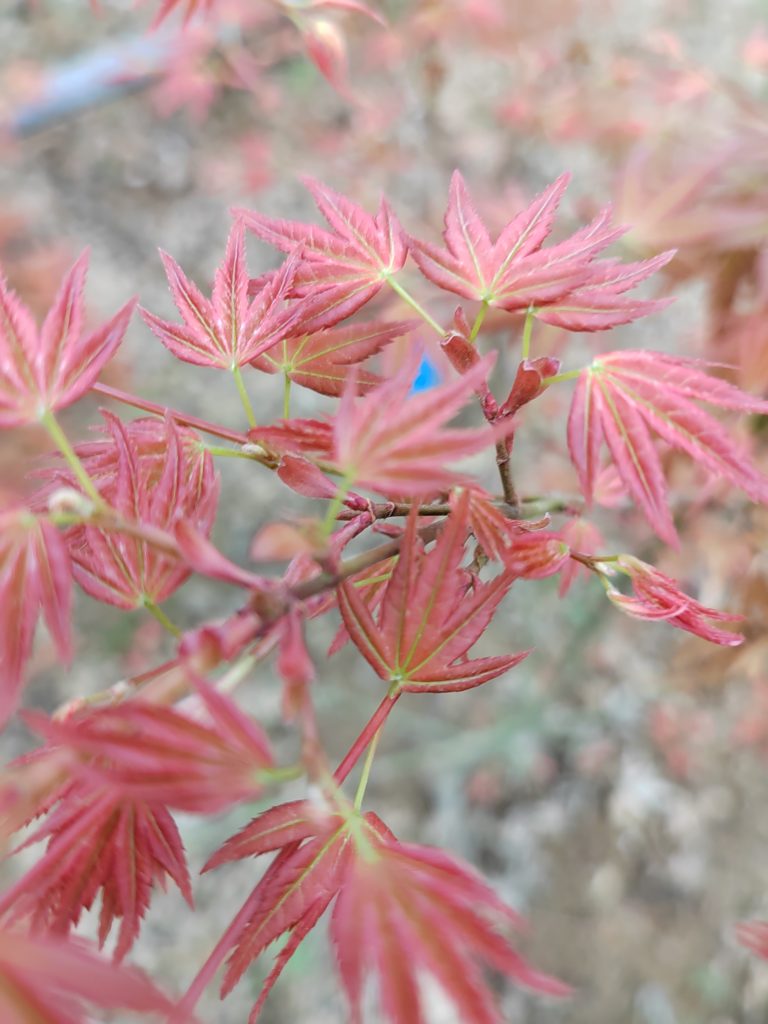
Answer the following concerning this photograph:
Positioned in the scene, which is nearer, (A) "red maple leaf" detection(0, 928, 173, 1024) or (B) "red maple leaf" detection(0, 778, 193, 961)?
(A) "red maple leaf" detection(0, 928, 173, 1024)

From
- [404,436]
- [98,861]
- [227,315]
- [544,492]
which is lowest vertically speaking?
[544,492]

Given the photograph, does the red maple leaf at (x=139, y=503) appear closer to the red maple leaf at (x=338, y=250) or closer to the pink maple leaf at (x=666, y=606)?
the red maple leaf at (x=338, y=250)

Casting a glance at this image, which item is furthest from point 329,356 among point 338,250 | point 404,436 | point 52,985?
point 52,985

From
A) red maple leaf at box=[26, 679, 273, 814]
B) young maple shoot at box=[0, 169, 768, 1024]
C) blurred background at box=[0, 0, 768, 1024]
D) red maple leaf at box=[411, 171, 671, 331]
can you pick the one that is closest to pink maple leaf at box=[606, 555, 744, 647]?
young maple shoot at box=[0, 169, 768, 1024]

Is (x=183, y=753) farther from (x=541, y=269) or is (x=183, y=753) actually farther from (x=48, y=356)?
(x=541, y=269)

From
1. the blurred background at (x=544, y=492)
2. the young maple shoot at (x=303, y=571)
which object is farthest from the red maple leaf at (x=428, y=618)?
the blurred background at (x=544, y=492)

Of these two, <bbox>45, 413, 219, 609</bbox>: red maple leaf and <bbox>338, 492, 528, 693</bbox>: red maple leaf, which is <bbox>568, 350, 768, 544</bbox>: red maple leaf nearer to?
<bbox>338, 492, 528, 693</bbox>: red maple leaf

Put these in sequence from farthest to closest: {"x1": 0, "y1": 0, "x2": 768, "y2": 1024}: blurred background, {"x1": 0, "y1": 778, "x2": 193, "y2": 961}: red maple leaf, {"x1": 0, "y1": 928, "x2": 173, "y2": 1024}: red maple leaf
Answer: {"x1": 0, "y1": 0, "x2": 768, "y2": 1024}: blurred background → {"x1": 0, "y1": 778, "x2": 193, "y2": 961}: red maple leaf → {"x1": 0, "y1": 928, "x2": 173, "y2": 1024}: red maple leaf
